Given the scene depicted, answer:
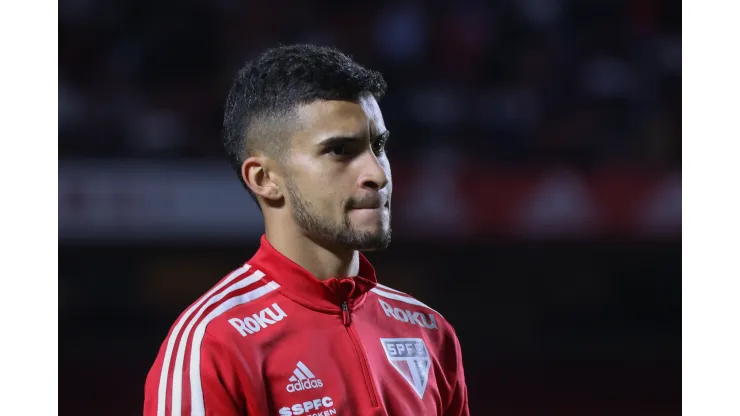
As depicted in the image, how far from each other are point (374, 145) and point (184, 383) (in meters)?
0.62

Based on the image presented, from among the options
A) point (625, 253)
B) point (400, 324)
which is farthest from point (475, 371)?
point (400, 324)

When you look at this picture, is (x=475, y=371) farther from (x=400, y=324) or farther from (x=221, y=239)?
(x=400, y=324)

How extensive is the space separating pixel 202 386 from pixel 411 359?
50 centimetres

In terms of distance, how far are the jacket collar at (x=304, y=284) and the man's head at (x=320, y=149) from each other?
0.24ft

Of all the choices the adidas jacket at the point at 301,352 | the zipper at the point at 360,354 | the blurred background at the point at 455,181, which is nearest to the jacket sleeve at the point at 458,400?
the adidas jacket at the point at 301,352

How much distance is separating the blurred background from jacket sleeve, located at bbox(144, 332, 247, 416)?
145 inches

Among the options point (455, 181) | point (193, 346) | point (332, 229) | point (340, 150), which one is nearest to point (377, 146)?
point (340, 150)

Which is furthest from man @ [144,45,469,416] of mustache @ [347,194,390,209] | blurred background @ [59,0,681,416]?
blurred background @ [59,0,681,416]

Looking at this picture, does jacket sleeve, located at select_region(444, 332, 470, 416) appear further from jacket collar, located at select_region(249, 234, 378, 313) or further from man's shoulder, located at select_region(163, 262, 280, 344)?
man's shoulder, located at select_region(163, 262, 280, 344)

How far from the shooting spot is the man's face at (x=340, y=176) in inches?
72.4

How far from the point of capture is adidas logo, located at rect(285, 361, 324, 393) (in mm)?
1780

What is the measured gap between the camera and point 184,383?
5.49ft

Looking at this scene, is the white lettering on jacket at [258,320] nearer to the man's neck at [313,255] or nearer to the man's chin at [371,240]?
the man's neck at [313,255]

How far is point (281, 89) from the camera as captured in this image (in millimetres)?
1904
